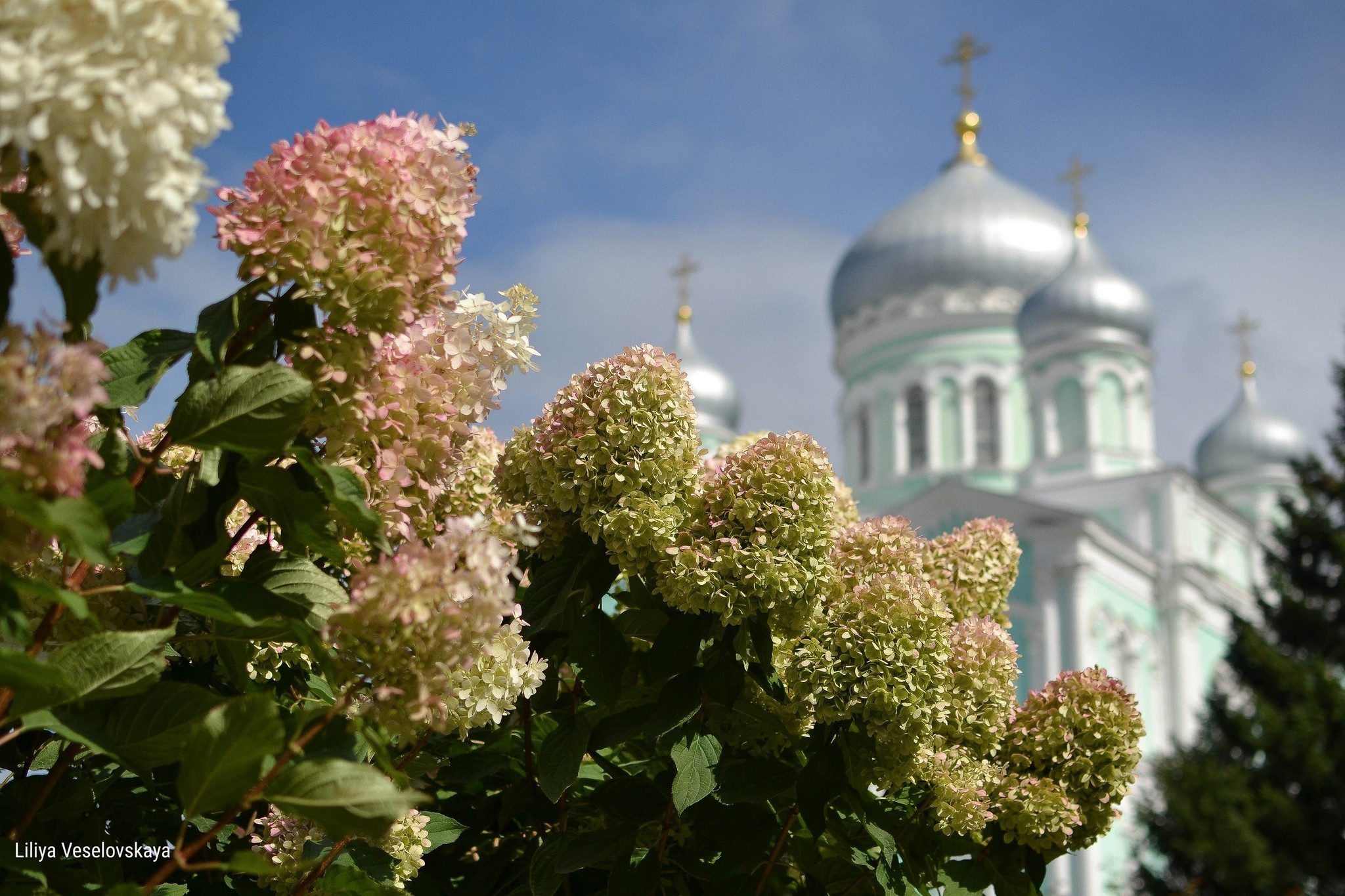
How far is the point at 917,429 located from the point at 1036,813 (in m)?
30.2

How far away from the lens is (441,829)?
1.68 meters

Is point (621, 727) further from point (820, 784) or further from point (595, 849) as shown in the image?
point (820, 784)

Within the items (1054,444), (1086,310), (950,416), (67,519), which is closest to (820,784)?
(67,519)

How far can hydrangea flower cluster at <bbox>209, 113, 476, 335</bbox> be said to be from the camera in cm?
116

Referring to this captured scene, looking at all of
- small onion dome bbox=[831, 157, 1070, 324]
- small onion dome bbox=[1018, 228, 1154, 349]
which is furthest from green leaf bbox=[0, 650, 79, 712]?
small onion dome bbox=[831, 157, 1070, 324]

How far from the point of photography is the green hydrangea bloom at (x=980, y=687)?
5.85ft

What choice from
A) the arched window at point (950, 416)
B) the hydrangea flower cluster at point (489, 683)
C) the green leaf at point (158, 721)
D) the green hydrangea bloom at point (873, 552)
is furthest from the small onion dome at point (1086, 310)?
the green leaf at point (158, 721)

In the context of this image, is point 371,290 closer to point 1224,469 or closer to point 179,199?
point 179,199


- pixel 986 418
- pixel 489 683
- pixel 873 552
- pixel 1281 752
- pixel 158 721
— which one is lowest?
pixel 158 721

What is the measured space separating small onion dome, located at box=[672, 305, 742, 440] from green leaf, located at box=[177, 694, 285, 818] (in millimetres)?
31879

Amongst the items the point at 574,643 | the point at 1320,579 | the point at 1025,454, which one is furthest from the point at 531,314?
the point at 1025,454

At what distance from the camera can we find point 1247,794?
1831 cm

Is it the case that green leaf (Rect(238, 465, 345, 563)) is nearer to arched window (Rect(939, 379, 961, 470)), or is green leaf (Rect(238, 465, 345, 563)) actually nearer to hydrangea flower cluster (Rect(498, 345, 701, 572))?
hydrangea flower cluster (Rect(498, 345, 701, 572))

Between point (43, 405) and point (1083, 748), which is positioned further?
point (1083, 748)
